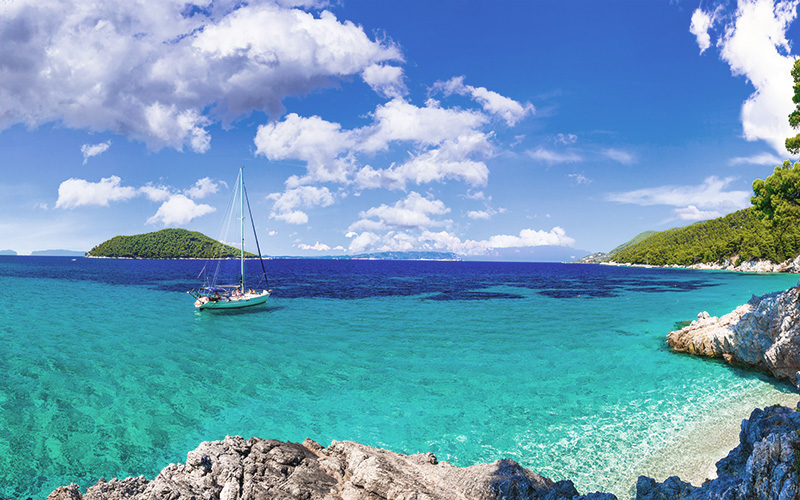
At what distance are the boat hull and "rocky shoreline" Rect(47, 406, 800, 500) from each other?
41.3 metres

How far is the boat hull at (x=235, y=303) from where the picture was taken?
4721cm

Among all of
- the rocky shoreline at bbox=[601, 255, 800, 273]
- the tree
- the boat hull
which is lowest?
the boat hull

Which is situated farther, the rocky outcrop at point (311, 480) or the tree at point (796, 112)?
the tree at point (796, 112)

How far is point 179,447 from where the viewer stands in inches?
588

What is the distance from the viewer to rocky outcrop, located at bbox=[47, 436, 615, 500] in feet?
28.3

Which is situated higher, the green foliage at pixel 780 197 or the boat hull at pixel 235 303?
the green foliage at pixel 780 197

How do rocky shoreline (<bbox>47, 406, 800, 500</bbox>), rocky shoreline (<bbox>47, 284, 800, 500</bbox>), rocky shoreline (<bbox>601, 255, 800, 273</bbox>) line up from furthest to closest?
rocky shoreline (<bbox>601, 255, 800, 273</bbox>) → rocky shoreline (<bbox>47, 406, 800, 500</bbox>) → rocky shoreline (<bbox>47, 284, 800, 500</bbox>)

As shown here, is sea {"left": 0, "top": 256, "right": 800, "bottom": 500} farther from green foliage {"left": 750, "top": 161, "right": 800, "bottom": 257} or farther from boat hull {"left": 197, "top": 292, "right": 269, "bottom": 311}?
green foliage {"left": 750, "top": 161, "right": 800, "bottom": 257}

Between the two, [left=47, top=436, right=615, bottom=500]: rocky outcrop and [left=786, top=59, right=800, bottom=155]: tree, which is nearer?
[left=47, top=436, right=615, bottom=500]: rocky outcrop

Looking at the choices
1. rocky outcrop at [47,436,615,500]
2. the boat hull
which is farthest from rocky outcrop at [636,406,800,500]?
the boat hull

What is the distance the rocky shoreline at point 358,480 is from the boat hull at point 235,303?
136 feet

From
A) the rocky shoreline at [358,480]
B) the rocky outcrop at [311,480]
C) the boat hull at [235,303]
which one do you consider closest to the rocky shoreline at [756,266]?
the boat hull at [235,303]

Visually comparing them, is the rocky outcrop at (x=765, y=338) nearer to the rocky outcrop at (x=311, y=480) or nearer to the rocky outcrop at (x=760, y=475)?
the rocky outcrop at (x=760, y=475)

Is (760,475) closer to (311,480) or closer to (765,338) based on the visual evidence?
(311,480)
